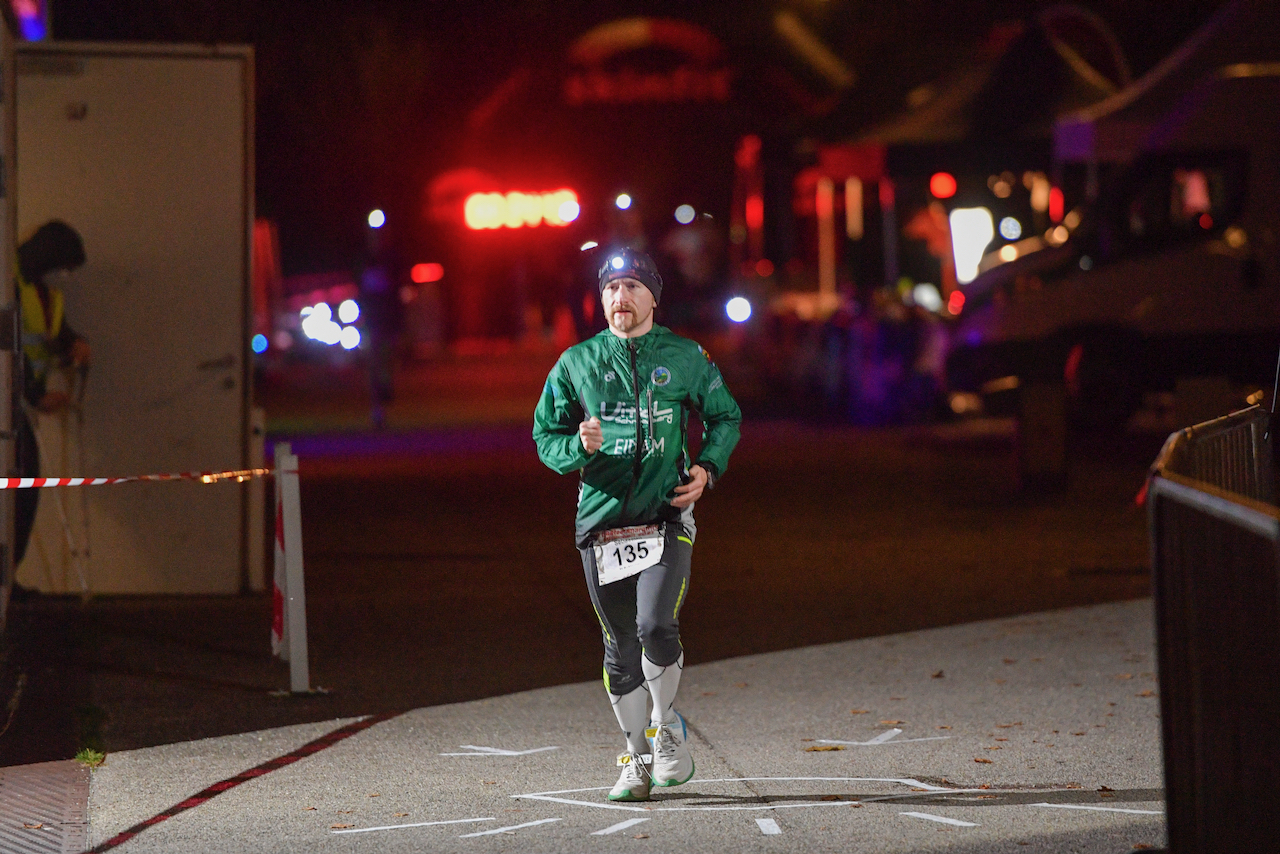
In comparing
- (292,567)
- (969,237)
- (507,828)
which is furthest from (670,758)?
(969,237)

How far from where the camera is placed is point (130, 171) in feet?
34.6

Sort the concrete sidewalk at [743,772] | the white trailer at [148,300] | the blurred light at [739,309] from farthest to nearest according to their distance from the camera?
1. the white trailer at [148,300]
2. the blurred light at [739,309]
3. the concrete sidewalk at [743,772]

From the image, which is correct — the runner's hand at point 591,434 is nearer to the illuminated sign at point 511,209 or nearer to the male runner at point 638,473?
the male runner at point 638,473

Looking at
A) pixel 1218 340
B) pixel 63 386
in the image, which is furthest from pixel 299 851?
pixel 1218 340

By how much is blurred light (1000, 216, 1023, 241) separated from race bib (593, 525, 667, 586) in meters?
17.5

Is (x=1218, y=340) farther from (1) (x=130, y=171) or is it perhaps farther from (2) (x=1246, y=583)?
(2) (x=1246, y=583)

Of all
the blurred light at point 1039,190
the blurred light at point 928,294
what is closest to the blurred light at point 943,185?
the blurred light at point 1039,190

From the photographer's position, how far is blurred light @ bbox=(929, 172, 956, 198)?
2417 cm

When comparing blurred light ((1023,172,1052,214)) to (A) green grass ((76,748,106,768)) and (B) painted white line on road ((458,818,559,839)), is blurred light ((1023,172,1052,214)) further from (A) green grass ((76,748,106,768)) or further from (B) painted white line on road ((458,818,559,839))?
(B) painted white line on road ((458,818,559,839))

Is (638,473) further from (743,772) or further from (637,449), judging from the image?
(743,772)

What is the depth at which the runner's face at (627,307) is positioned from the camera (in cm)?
611

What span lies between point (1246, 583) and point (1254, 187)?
14614mm

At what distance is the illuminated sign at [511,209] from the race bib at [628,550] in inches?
1521

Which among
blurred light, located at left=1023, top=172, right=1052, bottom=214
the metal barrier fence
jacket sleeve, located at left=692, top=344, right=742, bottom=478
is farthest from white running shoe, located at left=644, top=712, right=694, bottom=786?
blurred light, located at left=1023, top=172, right=1052, bottom=214
